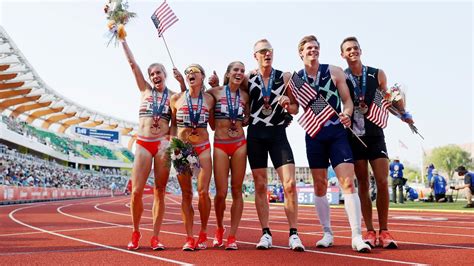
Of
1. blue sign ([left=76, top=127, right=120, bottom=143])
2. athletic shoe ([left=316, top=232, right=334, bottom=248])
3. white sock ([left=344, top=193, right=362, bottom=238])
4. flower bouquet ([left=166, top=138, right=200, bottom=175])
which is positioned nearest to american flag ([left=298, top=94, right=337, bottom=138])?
white sock ([left=344, top=193, right=362, bottom=238])

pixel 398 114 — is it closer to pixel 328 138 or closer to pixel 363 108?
pixel 363 108

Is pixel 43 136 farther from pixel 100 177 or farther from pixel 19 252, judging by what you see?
pixel 19 252

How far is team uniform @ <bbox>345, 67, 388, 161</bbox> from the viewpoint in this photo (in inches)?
216

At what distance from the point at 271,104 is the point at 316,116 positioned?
0.57 meters

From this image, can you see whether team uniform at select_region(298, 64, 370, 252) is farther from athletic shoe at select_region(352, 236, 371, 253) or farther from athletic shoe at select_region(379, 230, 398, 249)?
athletic shoe at select_region(379, 230, 398, 249)

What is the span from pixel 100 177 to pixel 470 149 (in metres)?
141

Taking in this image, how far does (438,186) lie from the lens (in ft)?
58.4

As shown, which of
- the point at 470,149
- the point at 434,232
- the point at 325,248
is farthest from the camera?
the point at 470,149

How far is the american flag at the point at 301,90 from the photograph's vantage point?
5.42 m

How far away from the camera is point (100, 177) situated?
61281mm

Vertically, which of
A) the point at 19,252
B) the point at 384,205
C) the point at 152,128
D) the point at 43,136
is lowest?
the point at 19,252

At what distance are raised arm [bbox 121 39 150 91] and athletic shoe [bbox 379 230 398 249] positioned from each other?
3.50m

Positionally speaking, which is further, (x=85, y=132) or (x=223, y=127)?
(x=85, y=132)

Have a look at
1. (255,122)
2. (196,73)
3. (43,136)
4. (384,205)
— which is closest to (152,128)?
(196,73)
